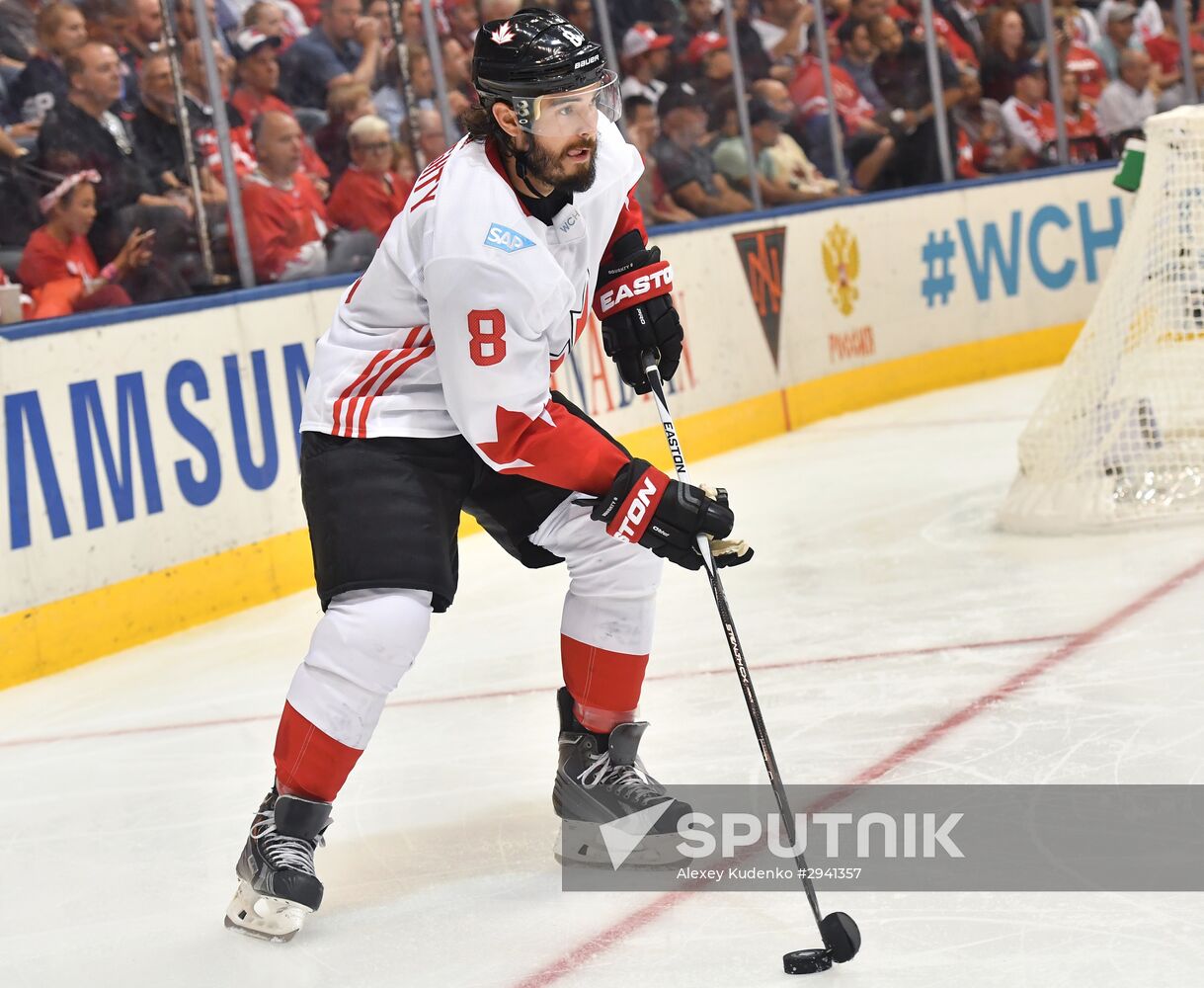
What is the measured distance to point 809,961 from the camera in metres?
2.04

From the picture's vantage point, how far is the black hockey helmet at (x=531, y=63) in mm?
2252

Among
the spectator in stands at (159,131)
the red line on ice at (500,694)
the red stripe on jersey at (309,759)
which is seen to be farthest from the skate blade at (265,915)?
the spectator in stands at (159,131)

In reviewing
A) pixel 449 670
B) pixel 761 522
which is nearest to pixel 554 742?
pixel 449 670

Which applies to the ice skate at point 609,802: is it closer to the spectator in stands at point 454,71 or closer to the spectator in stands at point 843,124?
the spectator in stands at point 454,71

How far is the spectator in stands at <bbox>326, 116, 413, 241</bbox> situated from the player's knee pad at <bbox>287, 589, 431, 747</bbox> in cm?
371

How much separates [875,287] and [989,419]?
124cm

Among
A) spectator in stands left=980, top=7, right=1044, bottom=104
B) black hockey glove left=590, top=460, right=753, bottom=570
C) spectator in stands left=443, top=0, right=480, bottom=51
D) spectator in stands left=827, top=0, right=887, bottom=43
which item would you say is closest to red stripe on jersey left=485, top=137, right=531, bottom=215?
black hockey glove left=590, top=460, right=753, bottom=570

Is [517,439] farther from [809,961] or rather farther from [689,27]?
[689,27]

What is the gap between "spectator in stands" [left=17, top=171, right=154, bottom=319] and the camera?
191 inches

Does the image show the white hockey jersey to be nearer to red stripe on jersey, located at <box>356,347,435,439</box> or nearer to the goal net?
red stripe on jersey, located at <box>356,347,435,439</box>

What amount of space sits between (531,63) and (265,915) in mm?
1229

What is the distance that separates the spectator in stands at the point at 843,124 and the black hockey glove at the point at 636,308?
562 centimetres

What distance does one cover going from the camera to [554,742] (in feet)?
10.5

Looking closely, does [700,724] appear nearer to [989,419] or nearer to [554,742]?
[554,742]
